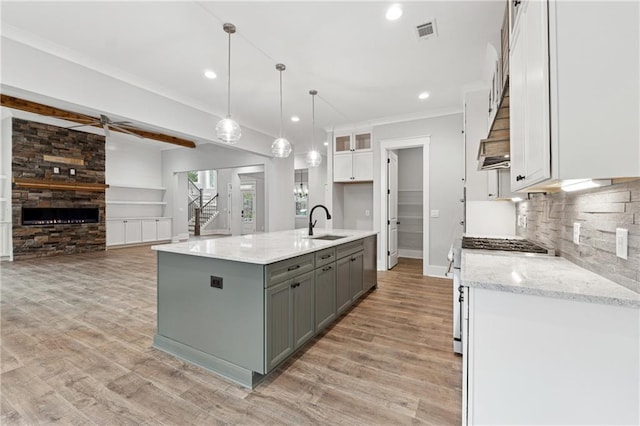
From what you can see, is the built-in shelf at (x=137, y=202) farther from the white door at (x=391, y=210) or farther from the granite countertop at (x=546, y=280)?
the granite countertop at (x=546, y=280)

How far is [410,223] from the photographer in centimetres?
705

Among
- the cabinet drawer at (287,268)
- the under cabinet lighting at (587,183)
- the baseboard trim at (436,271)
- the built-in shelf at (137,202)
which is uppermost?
the built-in shelf at (137,202)

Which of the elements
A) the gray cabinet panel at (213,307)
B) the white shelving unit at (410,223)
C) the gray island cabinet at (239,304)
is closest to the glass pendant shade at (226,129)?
the gray island cabinet at (239,304)

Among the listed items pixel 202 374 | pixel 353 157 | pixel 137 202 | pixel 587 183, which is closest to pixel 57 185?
pixel 137 202

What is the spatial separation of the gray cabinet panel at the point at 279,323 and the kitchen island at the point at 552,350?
1186mm

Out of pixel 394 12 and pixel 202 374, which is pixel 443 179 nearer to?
pixel 394 12

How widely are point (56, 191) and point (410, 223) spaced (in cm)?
844

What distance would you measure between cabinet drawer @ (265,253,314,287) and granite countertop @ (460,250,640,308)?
1.16 m

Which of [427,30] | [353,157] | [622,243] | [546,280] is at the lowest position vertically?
[546,280]

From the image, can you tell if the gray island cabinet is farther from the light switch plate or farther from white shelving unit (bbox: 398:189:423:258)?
white shelving unit (bbox: 398:189:423:258)

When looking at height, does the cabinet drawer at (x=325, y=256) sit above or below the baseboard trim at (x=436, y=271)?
above

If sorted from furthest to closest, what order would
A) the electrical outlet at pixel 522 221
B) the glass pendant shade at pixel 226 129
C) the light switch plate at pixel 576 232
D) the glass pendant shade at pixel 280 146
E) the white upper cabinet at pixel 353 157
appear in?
the white upper cabinet at pixel 353 157
the glass pendant shade at pixel 280 146
the glass pendant shade at pixel 226 129
the electrical outlet at pixel 522 221
the light switch plate at pixel 576 232

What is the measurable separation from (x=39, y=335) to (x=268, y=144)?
5.13 m

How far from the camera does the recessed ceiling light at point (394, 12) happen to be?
7.91 feet
